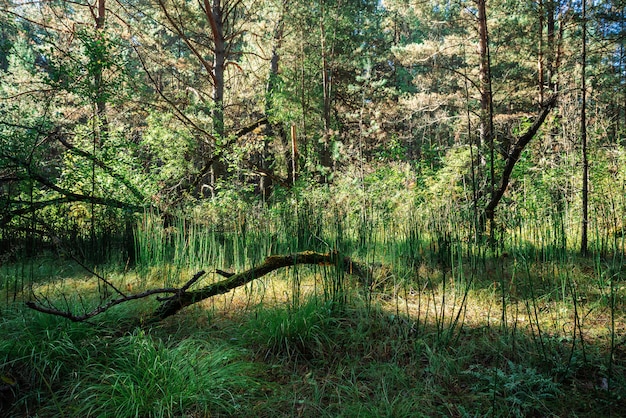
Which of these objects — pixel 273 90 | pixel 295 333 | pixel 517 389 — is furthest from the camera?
pixel 273 90

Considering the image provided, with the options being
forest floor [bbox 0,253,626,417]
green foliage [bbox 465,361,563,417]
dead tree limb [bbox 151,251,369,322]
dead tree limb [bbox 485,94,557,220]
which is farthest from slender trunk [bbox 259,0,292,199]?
green foliage [bbox 465,361,563,417]

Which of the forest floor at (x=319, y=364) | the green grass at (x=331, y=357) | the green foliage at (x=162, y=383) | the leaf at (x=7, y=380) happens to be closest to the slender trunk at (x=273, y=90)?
the green grass at (x=331, y=357)

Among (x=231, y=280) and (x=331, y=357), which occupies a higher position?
(x=231, y=280)

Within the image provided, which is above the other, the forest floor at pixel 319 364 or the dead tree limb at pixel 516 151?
the dead tree limb at pixel 516 151

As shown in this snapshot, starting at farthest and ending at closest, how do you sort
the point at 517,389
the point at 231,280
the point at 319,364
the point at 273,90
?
the point at 273,90 < the point at 231,280 < the point at 319,364 < the point at 517,389

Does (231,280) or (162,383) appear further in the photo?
(231,280)

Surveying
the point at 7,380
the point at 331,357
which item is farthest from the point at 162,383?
the point at 331,357

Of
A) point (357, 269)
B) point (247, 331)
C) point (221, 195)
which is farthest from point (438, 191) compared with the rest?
point (247, 331)

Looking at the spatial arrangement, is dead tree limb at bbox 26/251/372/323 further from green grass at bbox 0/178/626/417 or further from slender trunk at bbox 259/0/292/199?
slender trunk at bbox 259/0/292/199

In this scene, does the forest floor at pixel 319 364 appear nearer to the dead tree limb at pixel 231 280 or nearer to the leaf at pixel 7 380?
the leaf at pixel 7 380

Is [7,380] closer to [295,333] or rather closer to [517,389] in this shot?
[295,333]

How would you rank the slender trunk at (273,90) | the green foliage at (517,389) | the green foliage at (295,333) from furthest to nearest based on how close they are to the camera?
the slender trunk at (273,90), the green foliage at (295,333), the green foliage at (517,389)

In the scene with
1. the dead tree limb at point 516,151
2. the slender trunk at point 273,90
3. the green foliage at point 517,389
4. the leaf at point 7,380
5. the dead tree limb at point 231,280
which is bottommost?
the green foliage at point 517,389

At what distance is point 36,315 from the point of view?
2.26m
